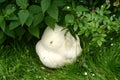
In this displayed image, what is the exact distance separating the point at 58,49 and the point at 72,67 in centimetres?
22

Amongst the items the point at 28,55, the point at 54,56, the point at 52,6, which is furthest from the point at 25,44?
the point at 52,6

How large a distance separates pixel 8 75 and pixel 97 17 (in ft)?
3.21

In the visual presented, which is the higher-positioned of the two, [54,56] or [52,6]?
[52,6]

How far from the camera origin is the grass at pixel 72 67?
3.23 m

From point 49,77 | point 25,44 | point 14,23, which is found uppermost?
point 14,23

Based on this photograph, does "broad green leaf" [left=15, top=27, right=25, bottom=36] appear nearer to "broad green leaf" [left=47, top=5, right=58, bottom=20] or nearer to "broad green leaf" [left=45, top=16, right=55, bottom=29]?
"broad green leaf" [left=45, top=16, right=55, bottom=29]

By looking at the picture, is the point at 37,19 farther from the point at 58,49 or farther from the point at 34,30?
the point at 58,49

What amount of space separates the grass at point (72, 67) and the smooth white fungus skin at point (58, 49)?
0.21ft

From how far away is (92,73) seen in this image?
3.24 m

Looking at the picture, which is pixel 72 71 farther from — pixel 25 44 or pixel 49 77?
pixel 25 44

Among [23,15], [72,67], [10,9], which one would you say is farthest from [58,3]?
[72,67]

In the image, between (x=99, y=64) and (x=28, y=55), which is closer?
(x=99, y=64)

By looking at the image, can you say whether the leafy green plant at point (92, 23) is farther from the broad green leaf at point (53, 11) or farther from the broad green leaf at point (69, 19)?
the broad green leaf at point (53, 11)

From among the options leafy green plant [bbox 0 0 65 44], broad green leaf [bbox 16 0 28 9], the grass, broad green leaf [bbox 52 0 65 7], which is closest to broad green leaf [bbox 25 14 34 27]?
leafy green plant [bbox 0 0 65 44]
